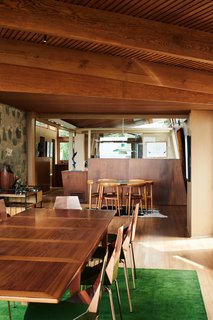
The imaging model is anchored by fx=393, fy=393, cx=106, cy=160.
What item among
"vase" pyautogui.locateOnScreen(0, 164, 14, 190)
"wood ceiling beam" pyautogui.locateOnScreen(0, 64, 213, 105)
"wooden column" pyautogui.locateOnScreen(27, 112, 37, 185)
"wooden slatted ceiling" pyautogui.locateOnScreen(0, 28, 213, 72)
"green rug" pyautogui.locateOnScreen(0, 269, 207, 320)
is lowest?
"green rug" pyautogui.locateOnScreen(0, 269, 207, 320)

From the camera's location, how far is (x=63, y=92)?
5039 mm

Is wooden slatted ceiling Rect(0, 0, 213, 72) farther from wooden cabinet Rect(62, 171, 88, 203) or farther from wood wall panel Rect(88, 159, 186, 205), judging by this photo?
wooden cabinet Rect(62, 171, 88, 203)

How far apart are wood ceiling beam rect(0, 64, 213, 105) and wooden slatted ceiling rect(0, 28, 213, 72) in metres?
0.58

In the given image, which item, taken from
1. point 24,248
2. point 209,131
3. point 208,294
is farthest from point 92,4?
point 209,131

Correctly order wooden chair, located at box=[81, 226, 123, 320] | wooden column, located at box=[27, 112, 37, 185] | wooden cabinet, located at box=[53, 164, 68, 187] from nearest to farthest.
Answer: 1. wooden chair, located at box=[81, 226, 123, 320]
2. wooden column, located at box=[27, 112, 37, 185]
3. wooden cabinet, located at box=[53, 164, 68, 187]

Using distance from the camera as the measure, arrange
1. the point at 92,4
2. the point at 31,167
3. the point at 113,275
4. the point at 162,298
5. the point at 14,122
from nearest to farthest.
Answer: the point at 113,275, the point at 92,4, the point at 162,298, the point at 14,122, the point at 31,167

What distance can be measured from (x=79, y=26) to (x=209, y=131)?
450cm

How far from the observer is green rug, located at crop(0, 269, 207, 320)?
355cm

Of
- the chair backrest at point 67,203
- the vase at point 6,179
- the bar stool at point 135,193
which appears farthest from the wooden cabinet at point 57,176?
the chair backrest at point 67,203

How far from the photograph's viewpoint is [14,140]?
25.5 ft

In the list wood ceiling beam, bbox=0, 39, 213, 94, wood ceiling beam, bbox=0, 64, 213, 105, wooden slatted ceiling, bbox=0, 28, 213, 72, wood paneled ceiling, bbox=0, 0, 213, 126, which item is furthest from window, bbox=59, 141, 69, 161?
wooden slatted ceiling, bbox=0, 28, 213, 72

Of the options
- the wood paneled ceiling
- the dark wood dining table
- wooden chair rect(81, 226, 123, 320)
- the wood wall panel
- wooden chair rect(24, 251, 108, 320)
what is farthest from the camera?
the wood wall panel

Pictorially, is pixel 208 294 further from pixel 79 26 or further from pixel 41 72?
pixel 41 72

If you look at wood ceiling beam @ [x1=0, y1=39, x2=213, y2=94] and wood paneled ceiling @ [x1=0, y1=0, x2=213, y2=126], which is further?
wood ceiling beam @ [x1=0, y1=39, x2=213, y2=94]
